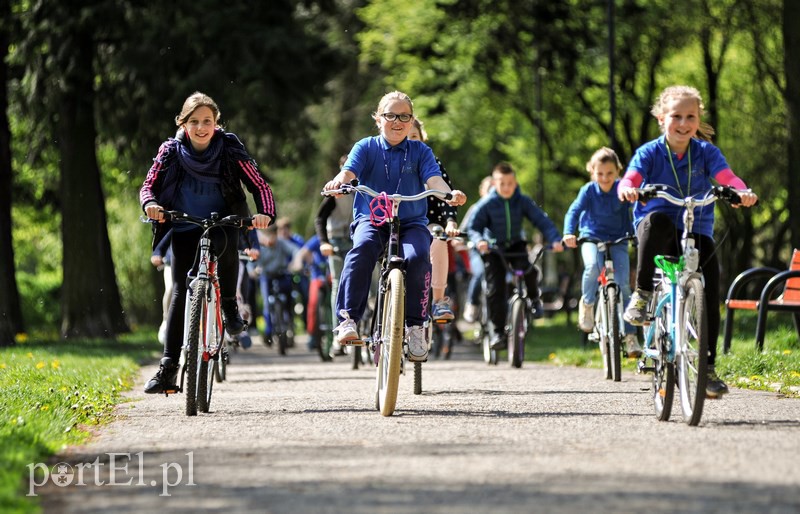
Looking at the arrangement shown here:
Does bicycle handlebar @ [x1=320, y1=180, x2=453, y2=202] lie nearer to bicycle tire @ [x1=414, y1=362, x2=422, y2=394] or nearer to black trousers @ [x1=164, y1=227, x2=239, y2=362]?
black trousers @ [x1=164, y1=227, x2=239, y2=362]

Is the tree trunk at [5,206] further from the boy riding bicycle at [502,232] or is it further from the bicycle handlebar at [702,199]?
the bicycle handlebar at [702,199]

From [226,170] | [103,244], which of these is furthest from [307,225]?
[226,170]

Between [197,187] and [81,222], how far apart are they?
12896 mm

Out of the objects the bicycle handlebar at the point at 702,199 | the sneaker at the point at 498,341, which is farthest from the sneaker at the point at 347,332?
the sneaker at the point at 498,341

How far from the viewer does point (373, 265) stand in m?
8.96

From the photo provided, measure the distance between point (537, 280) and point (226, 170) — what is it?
5732mm

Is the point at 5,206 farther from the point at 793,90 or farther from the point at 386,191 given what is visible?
the point at 386,191

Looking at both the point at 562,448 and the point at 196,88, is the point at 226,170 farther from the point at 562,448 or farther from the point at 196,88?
the point at 196,88

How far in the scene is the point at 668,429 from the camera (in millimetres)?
7422

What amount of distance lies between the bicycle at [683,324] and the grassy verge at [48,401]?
3.15 m

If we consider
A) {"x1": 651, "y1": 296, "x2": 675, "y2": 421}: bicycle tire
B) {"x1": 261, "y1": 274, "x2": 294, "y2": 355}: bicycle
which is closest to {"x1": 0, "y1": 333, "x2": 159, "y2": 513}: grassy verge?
{"x1": 261, "y1": 274, "x2": 294, "y2": 355}: bicycle

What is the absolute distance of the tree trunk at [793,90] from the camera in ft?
57.4

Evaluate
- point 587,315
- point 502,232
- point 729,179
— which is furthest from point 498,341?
point 729,179

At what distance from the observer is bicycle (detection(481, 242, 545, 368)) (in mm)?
13883
